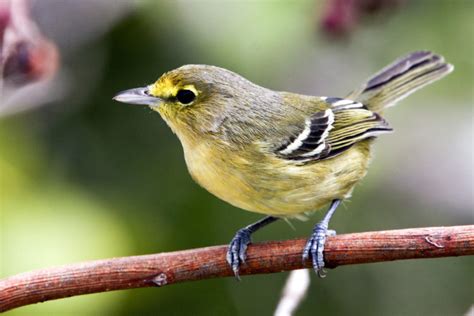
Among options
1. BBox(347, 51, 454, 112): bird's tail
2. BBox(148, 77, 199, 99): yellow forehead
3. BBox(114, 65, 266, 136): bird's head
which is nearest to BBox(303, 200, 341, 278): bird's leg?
BBox(114, 65, 266, 136): bird's head

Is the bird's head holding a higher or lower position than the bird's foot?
higher

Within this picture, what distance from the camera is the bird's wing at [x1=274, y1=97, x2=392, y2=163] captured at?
321 centimetres

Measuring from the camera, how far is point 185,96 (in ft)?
9.78

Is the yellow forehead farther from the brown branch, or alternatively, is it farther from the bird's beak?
the brown branch

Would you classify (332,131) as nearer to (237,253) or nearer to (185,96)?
(185,96)

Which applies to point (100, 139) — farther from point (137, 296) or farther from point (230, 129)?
point (230, 129)

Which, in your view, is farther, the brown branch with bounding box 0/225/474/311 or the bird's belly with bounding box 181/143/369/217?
the bird's belly with bounding box 181/143/369/217

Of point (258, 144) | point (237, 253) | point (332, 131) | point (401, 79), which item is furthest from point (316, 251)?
point (401, 79)

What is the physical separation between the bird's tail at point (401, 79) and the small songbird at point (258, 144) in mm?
448

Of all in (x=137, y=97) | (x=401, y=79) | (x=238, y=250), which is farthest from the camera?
(x=401, y=79)

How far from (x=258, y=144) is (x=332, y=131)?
55cm

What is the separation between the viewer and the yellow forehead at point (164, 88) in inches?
113

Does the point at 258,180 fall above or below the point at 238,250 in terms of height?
above

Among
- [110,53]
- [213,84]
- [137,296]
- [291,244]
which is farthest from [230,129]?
[110,53]
